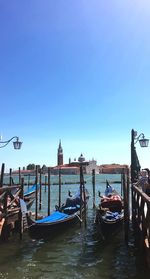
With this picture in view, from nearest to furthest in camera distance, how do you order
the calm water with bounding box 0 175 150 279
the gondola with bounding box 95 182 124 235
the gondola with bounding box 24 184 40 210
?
the calm water with bounding box 0 175 150 279, the gondola with bounding box 95 182 124 235, the gondola with bounding box 24 184 40 210

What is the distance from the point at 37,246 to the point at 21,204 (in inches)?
54.9

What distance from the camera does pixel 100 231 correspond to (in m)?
11.7

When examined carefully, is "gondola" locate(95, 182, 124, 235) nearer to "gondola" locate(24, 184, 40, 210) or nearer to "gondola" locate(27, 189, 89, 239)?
"gondola" locate(27, 189, 89, 239)

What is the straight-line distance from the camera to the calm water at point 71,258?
8.12 m

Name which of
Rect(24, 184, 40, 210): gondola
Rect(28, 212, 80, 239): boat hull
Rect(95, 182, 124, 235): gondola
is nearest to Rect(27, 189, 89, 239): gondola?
Rect(28, 212, 80, 239): boat hull

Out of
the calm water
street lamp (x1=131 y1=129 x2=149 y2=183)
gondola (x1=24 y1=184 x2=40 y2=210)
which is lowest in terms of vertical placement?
the calm water

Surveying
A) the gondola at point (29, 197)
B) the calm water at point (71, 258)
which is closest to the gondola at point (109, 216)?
the calm water at point (71, 258)

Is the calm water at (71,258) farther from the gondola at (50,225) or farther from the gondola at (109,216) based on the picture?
the gondola at (109,216)

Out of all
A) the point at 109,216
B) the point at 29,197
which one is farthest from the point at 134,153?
the point at 29,197

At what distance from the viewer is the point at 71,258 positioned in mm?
9570

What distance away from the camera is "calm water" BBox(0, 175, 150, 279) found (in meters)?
8.12

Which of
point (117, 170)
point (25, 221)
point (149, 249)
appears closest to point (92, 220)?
point (25, 221)

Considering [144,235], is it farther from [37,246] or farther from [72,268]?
[37,246]

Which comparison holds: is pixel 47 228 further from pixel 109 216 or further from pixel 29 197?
pixel 29 197
